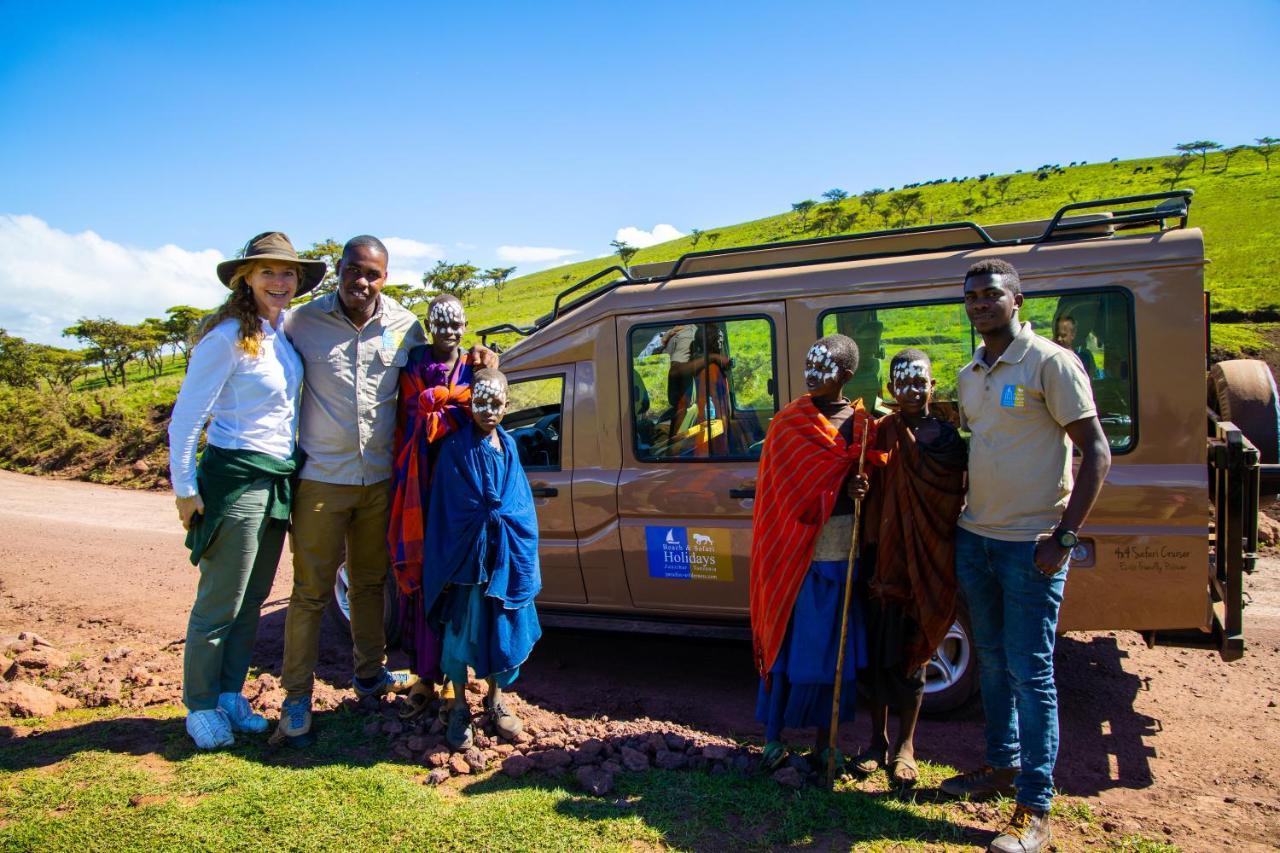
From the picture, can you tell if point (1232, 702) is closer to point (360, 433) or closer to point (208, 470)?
point (360, 433)

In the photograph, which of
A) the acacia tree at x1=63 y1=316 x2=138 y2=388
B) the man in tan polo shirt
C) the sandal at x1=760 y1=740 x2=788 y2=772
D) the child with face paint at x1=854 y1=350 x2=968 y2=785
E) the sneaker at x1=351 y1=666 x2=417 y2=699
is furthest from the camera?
the acacia tree at x1=63 y1=316 x2=138 y2=388

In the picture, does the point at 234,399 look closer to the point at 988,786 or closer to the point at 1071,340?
the point at 988,786

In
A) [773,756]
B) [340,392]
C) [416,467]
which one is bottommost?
[773,756]

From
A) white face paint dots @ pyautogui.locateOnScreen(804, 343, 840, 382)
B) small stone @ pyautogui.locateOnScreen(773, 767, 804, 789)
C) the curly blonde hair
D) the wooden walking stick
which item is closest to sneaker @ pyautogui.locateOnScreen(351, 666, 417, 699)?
the curly blonde hair

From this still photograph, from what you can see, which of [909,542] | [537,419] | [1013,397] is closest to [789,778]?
[909,542]

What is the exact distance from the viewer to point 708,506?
4.42 meters

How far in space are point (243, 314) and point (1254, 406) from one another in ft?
16.2

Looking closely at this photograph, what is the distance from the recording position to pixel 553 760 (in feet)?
11.7

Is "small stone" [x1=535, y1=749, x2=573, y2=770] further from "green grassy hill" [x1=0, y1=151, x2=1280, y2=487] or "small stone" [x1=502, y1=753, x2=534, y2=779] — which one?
"green grassy hill" [x1=0, y1=151, x2=1280, y2=487]

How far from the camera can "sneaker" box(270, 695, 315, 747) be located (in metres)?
3.78

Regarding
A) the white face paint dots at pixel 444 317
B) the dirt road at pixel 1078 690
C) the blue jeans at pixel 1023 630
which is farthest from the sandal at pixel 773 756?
the white face paint dots at pixel 444 317

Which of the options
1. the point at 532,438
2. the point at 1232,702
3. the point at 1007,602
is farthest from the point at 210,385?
the point at 1232,702

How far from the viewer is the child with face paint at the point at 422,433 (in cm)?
373

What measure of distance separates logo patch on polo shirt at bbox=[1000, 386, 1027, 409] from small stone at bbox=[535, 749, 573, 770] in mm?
2332
